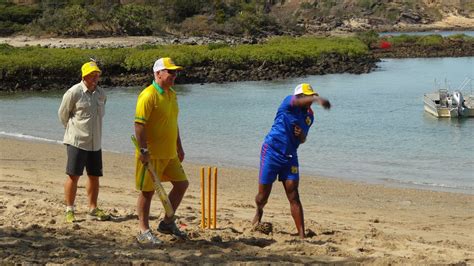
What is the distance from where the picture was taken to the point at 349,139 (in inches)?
957

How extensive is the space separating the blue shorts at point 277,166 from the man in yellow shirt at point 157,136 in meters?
0.94

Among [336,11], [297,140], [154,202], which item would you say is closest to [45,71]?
[154,202]

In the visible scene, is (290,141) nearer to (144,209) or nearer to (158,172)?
(158,172)

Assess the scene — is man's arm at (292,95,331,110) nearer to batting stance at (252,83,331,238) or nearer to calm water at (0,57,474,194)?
batting stance at (252,83,331,238)

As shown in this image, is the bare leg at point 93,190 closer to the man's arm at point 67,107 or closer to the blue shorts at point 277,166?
the man's arm at point 67,107

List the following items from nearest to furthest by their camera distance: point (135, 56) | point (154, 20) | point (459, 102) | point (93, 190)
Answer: point (93, 190), point (459, 102), point (135, 56), point (154, 20)

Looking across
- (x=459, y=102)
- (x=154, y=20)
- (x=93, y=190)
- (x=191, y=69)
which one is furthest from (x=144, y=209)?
(x=154, y=20)

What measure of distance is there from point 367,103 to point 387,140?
12.9 meters

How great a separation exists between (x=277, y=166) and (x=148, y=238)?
1519 millimetres

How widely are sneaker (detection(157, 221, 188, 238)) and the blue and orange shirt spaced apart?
4.15ft

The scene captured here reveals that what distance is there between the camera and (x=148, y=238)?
7.68 meters

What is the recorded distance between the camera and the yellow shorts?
24.8 ft

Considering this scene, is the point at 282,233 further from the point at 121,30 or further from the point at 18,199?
the point at 121,30

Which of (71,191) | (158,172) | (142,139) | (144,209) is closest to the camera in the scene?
(142,139)
